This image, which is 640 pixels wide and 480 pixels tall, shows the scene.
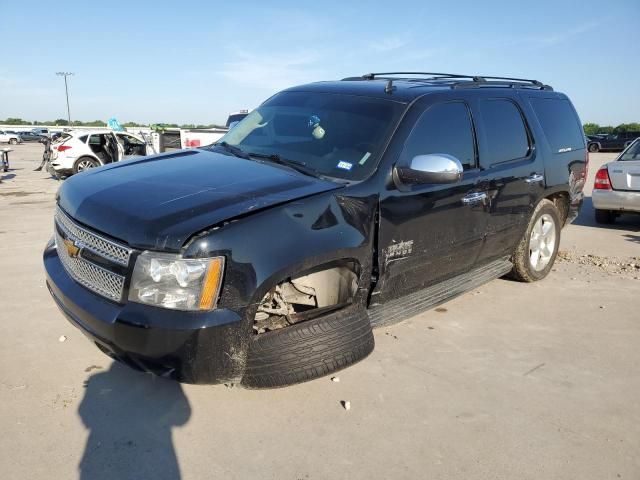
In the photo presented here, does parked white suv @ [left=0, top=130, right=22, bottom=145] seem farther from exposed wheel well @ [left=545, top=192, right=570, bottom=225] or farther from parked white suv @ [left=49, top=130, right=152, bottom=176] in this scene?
exposed wheel well @ [left=545, top=192, right=570, bottom=225]

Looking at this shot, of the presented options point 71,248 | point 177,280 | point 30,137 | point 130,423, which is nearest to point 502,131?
point 177,280

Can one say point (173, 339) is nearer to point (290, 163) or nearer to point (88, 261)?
point (88, 261)

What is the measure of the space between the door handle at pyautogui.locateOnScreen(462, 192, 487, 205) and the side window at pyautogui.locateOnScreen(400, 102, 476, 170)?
0.22m

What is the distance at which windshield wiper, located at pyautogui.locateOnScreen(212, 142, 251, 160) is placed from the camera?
3626 mm

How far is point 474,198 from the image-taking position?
391 cm

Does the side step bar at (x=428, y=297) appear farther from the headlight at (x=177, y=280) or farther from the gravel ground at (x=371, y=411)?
the headlight at (x=177, y=280)

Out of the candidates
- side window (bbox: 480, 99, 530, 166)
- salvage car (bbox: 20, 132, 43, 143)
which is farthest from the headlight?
salvage car (bbox: 20, 132, 43, 143)

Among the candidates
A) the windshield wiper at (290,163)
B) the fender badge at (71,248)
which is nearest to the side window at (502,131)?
the windshield wiper at (290,163)

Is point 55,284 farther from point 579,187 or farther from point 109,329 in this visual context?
point 579,187

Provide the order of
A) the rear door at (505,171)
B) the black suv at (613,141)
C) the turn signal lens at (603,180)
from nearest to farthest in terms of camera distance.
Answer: the rear door at (505,171), the turn signal lens at (603,180), the black suv at (613,141)

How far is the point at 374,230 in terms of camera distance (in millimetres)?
3127

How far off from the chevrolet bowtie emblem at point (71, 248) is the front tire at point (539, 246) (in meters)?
3.95

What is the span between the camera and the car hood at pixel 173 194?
95.6 inches

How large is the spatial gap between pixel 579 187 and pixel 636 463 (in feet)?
12.7
